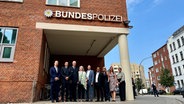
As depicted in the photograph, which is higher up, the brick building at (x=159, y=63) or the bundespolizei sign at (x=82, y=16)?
the brick building at (x=159, y=63)

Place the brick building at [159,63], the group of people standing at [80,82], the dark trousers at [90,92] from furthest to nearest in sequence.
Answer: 1. the brick building at [159,63]
2. the dark trousers at [90,92]
3. the group of people standing at [80,82]

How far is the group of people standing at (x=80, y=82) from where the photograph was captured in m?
8.32

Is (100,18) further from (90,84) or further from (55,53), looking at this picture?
(55,53)

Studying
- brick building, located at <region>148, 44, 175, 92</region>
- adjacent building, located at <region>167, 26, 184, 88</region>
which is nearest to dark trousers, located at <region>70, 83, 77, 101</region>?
adjacent building, located at <region>167, 26, 184, 88</region>

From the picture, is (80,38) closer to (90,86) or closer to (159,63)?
(90,86)

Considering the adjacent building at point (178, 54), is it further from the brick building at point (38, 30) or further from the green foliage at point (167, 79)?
the brick building at point (38, 30)

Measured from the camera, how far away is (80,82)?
884 centimetres

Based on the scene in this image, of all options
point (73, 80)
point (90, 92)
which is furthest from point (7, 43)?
point (90, 92)

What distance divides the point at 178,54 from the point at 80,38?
36906 mm

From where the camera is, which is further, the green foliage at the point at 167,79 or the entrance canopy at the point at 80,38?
the green foliage at the point at 167,79

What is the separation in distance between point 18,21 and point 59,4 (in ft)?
9.32

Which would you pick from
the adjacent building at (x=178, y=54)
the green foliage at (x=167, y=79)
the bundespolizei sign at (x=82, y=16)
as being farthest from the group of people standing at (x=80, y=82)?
the adjacent building at (x=178, y=54)

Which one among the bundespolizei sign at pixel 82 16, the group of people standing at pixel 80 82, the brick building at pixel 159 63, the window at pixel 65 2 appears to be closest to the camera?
the group of people standing at pixel 80 82

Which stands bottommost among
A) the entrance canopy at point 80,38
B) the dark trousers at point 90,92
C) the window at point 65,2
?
the dark trousers at point 90,92
